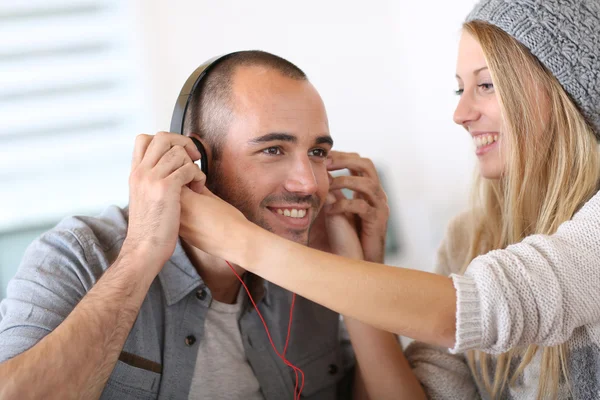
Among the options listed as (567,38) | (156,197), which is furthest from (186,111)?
(567,38)

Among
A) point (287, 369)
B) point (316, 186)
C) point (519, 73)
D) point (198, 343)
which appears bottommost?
point (287, 369)

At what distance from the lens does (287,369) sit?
1.43m

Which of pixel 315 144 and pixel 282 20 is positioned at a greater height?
pixel 282 20

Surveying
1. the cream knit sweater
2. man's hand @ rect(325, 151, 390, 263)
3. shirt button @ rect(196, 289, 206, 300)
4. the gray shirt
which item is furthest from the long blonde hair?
shirt button @ rect(196, 289, 206, 300)

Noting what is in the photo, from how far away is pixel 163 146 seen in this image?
109cm

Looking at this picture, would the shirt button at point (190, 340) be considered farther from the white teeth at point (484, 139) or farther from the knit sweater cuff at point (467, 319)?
the white teeth at point (484, 139)

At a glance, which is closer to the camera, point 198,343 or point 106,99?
point 198,343

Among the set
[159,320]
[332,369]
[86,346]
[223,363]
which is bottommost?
[332,369]

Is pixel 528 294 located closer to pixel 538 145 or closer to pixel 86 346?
pixel 538 145

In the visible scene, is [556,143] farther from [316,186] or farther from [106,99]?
[106,99]

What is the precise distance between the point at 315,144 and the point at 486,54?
0.41 meters

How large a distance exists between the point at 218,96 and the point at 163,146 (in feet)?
0.94

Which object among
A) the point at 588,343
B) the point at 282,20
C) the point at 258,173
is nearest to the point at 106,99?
the point at 282,20

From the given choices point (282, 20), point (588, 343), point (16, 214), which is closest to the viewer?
point (588, 343)
